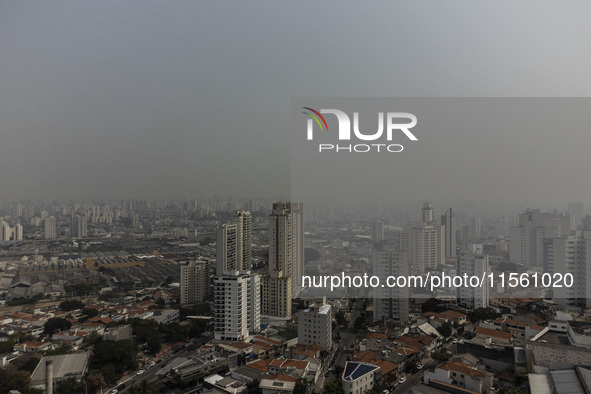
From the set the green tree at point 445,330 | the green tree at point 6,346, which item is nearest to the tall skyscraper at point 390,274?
the green tree at point 445,330

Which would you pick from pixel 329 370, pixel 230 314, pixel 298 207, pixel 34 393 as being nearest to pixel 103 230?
pixel 298 207

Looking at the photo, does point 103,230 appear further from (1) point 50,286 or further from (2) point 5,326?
(2) point 5,326

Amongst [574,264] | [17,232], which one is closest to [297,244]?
[574,264]

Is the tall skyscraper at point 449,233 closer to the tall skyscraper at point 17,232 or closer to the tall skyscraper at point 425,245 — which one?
the tall skyscraper at point 425,245

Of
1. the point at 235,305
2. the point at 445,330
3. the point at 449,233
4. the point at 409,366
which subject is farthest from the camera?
the point at 449,233

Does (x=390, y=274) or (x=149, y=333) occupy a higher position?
(x=390, y=274)

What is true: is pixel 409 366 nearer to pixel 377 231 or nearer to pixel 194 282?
pixel 377 231
